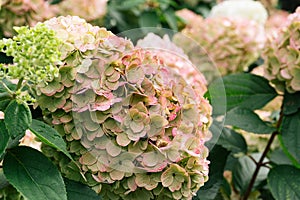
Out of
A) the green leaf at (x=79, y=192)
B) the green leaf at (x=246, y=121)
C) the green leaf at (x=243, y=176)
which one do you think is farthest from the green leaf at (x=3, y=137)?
the green leaf at (x=243, y=176)

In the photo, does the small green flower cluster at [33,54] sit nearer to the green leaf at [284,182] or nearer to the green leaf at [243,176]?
the green leaf at [284,182]

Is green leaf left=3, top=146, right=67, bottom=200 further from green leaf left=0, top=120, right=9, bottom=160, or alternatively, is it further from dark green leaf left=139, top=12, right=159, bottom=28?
dark green leaf left=139, top=12, right=159, bottom=28

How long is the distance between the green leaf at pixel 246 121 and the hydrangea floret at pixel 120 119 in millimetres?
324

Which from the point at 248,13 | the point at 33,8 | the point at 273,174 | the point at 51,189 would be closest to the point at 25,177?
the point at 51,189

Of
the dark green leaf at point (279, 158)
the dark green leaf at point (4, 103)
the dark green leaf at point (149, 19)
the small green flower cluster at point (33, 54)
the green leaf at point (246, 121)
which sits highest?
the small green flower cluster at point (33, 54)

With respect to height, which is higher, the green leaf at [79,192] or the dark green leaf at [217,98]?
the green leaf at [79,192]

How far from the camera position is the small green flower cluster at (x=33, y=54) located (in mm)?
659

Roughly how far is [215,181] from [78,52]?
15.5 inches

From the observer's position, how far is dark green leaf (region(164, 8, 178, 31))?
196cm

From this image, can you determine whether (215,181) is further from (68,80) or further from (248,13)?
(248,13)

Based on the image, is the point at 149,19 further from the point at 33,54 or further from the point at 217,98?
the point at 33,54

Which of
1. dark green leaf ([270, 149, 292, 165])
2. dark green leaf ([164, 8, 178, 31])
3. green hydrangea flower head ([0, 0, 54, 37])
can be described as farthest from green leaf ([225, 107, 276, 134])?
dark green leaf ([164, 8, 178, 31])

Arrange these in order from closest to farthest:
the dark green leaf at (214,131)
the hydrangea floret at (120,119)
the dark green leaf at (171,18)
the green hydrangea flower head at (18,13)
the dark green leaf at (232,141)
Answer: the hydrangea floret at (120,119) → the dark green leaf at (214,131) → the dark green leaf at (232,141) → the green hydrangea flower head at (18,13) → the dark green leaf at (171,18)

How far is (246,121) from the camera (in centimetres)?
113
